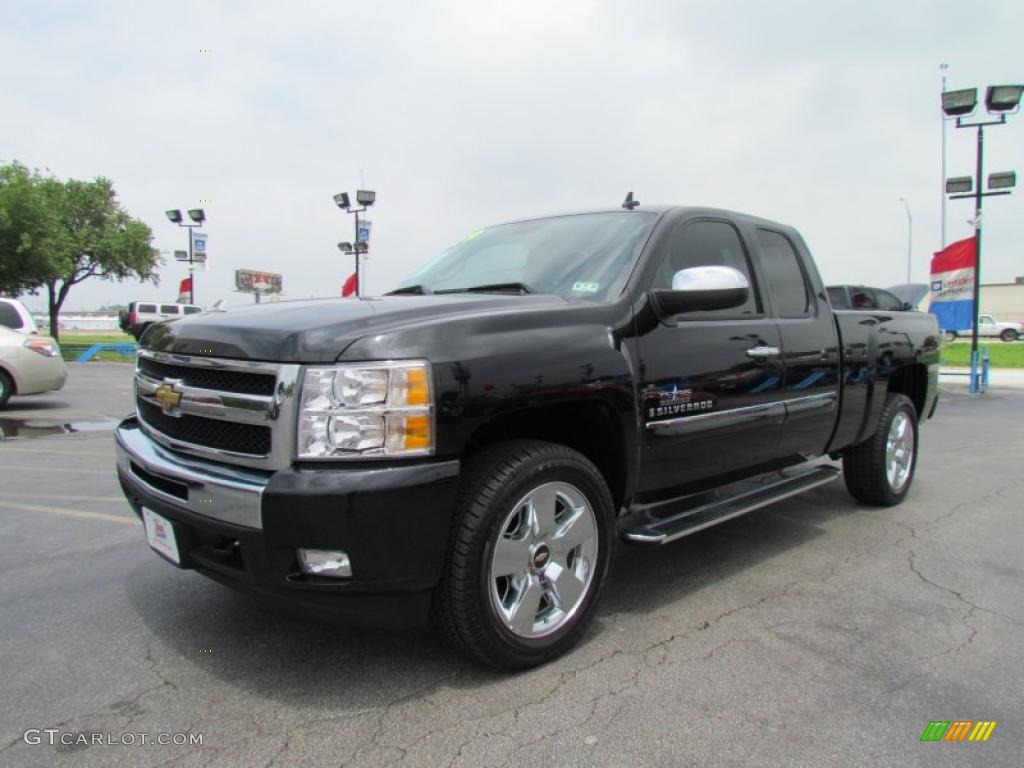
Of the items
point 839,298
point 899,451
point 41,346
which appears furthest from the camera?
point 41,346

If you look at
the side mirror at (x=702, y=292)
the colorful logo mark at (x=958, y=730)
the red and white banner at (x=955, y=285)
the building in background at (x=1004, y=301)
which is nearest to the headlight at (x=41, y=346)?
the side mirror at (x=702, y=292)

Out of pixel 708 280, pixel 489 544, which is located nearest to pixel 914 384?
pixel 708 280

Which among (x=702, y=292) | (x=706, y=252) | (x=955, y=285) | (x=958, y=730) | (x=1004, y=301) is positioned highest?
(x=1004, y=301)

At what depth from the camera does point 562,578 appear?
2809 millimetres

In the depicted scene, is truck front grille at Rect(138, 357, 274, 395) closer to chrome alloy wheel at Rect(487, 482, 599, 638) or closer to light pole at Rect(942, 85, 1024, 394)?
chrome alloy wheel at Rect(487, 482, 599, 638)

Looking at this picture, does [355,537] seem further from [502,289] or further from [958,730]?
[958,730]

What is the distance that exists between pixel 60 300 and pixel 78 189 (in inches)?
198

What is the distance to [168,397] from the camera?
2799 millimetres

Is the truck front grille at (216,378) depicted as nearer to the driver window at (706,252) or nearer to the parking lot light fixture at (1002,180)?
the driver window at (706,252)

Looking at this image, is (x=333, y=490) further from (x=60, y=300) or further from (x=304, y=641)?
(x=60, y=300)

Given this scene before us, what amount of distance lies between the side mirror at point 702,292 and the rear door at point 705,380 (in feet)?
0.35

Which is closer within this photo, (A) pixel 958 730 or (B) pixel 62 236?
(A) pixel 958 730

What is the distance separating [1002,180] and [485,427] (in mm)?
16165

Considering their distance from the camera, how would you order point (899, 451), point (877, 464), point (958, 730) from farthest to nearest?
point (899, 451) < point (877, 464) < point (958, 730)
